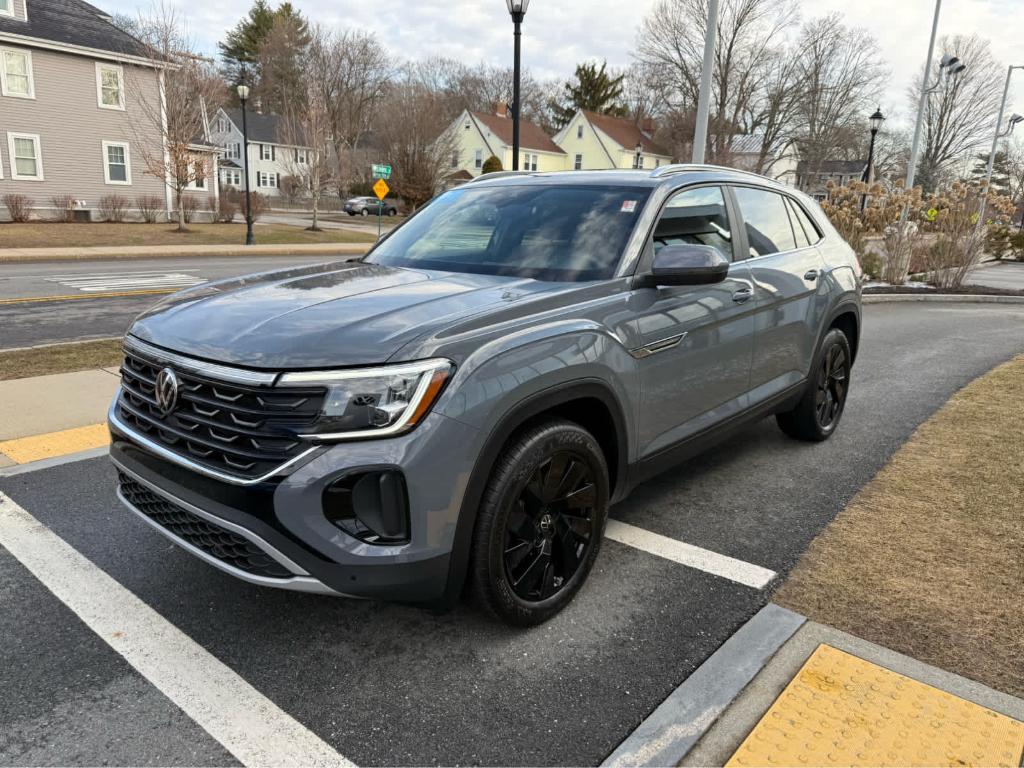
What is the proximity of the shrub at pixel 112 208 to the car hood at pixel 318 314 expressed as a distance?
30.3 meters

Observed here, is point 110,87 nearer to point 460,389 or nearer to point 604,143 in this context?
point 460,389

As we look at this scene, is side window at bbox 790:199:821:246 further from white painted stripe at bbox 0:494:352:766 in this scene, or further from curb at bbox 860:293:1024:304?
curb at bbox 860:293:1024:304

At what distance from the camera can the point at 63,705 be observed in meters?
2.50

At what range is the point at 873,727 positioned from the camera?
2.42 meters

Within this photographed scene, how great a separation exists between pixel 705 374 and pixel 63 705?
3.06 meters

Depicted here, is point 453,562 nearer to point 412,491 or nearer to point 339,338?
point 412,491

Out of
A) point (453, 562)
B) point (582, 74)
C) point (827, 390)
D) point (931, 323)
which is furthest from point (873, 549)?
point (582, 74)

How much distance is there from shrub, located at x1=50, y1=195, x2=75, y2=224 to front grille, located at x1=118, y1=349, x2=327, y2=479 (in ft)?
99.6

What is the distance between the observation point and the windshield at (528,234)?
11.4 ft

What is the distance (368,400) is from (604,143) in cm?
6392

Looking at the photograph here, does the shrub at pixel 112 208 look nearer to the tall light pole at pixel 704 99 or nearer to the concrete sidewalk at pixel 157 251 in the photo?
the concrete sidewalk at pixel 157 251

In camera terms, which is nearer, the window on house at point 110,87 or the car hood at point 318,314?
the car hood at point 318,314

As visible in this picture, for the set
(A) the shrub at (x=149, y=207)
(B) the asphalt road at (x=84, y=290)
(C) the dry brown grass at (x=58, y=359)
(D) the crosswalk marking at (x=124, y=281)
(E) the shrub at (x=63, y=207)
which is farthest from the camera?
(A) the shrub at (x=149, y=207)

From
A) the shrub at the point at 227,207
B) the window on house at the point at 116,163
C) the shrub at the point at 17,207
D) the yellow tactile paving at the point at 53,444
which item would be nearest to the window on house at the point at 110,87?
the window on house at the point at 116,163
